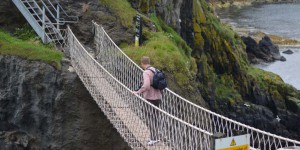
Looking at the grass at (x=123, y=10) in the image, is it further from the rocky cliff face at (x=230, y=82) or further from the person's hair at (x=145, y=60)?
the person's hair at (x=145, y=60)

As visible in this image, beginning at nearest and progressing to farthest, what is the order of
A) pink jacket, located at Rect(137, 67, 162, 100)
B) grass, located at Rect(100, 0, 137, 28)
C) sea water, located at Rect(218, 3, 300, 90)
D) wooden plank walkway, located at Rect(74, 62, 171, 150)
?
pink jacket, located at Rect(137, 67, 162, 100) → wooden plank walkway, located at Rect(74, 62, 171, 150) → grass, located at Rect(100, 0, 137, 28) → sea water, located at Rect(218, 3, 300, 90)

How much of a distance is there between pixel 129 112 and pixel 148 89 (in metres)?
1.22

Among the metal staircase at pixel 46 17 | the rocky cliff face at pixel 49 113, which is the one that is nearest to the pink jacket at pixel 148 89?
the rocky cliff face at pixel 49 113

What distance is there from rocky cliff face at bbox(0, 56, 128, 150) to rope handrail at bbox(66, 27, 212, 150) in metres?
0.56

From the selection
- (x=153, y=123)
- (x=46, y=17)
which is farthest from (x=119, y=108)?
(x=46, y=17)

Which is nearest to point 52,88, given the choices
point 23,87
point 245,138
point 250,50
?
point 23,87

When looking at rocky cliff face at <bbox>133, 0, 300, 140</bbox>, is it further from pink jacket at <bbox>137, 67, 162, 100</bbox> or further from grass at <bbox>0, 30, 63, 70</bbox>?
pink jacket at <bbox>137, 67, 162, 100</bbox>

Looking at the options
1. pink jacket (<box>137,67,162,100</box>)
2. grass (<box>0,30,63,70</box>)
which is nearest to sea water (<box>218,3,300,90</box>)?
grass (<box>0,30,63,70</box>)

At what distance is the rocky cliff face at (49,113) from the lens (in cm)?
1286

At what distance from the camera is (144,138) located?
1027 cm

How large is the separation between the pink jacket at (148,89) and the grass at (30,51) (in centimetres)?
366

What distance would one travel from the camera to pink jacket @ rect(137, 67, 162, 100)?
987 centimetres

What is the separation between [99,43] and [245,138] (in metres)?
9.55

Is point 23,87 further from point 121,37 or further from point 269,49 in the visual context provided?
point 269,49
